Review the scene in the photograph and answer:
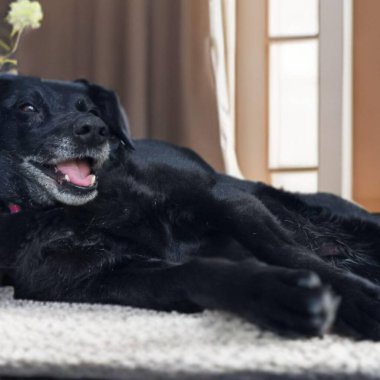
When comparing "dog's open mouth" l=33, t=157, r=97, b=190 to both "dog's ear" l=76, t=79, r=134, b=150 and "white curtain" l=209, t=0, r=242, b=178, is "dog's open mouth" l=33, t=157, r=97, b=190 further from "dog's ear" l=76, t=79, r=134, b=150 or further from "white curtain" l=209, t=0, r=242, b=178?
"white curtain" l=209, t=0, r=242, b=178

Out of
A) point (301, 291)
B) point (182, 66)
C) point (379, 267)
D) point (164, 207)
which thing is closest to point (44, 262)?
point (164, 207)

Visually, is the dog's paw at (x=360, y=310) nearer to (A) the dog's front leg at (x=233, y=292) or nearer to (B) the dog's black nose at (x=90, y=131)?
(A) the dog's front leg at (x=233, y=292)

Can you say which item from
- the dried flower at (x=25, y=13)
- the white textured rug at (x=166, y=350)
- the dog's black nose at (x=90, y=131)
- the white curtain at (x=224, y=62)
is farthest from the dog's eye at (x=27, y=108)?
the white curtain at (x=224, y=62)

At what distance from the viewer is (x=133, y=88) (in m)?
3.03

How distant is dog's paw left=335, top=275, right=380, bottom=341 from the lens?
83cm

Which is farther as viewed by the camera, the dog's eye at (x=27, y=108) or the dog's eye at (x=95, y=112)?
the dog's eye at (x=95, y=112)

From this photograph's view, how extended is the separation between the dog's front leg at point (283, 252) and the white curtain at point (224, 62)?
168 centimetres

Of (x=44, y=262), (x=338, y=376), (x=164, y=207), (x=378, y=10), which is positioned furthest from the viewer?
(x=378, y=10)

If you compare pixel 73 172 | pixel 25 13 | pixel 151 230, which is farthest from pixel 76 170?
pixel 25 13

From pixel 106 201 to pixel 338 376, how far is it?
64 centimetres

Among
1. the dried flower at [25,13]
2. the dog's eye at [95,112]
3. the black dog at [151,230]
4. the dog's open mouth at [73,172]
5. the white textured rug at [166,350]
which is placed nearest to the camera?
the white textured rug at [166,350]

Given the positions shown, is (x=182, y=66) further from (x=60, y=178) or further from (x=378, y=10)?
(x=60, y=178)

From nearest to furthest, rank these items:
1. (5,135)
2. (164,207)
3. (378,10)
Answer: (164,207) < (5,135) < (378,10)

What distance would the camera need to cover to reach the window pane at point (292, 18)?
10.2ft
